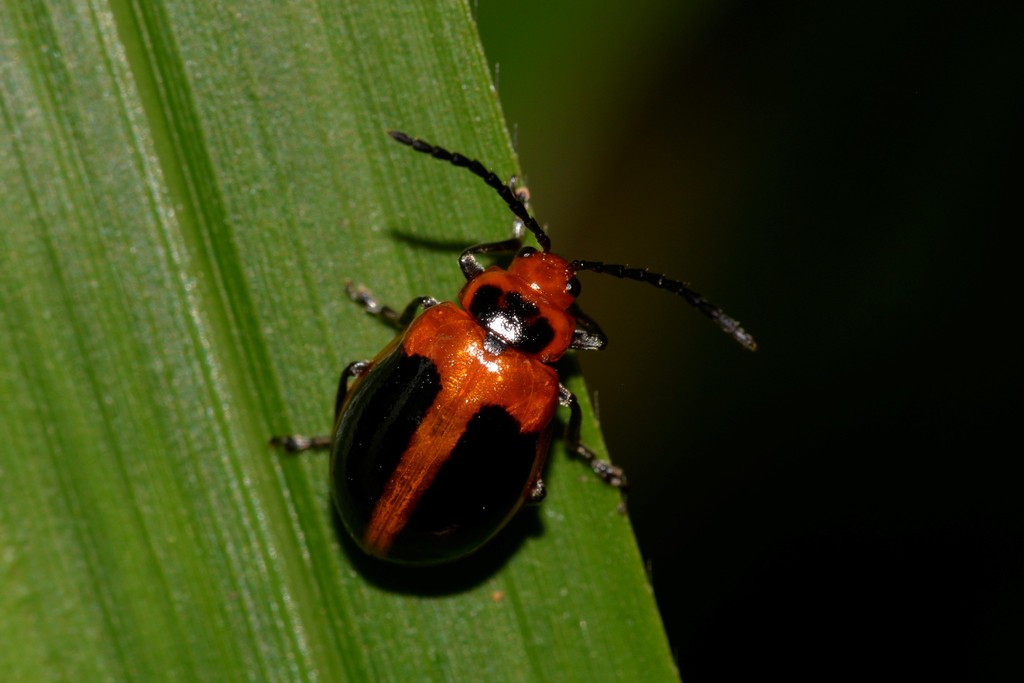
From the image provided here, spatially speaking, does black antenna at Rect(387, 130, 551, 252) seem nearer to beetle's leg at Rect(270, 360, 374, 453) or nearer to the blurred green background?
beetle's leg at Rect(270, 360, 374, 453)

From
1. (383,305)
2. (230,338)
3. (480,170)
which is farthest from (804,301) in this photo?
(230,338)

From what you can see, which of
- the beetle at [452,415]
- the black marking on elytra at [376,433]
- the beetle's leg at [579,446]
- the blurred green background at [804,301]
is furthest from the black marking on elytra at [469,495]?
the blurred green background at [804,301]

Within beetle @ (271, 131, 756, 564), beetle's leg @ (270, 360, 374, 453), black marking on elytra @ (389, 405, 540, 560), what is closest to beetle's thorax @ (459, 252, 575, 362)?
beetle @ (271, 131, 756, 564)

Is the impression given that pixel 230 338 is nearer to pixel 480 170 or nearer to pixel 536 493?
pixel 480 170

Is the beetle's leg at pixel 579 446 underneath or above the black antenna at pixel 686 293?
underneath

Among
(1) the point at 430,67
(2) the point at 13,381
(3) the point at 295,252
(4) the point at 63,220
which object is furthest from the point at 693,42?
(2) the point at 13,381

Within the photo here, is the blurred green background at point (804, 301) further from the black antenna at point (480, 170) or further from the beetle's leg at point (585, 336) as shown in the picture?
the black antenna at point (480, 170)

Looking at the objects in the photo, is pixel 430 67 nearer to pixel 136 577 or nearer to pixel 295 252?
pixel 295 252
